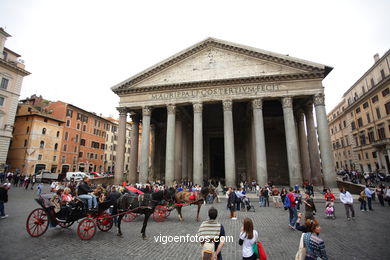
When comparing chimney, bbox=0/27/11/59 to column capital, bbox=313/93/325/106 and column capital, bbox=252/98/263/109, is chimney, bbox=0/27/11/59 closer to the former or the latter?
column capital, bbox=252/98/263/109

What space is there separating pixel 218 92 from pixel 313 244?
15.8 metres

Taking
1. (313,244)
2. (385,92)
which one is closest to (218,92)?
(313,244)

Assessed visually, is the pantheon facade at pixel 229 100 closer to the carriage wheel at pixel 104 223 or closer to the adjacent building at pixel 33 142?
the carriage wheel at pixel 104 223

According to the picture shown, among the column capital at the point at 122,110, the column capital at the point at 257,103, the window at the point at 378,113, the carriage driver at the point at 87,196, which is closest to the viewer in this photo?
the carriage driver at the point at 87,196

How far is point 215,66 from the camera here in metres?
18.4

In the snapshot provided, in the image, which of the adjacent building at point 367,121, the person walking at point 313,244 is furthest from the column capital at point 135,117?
the adjacent building at point 367,121

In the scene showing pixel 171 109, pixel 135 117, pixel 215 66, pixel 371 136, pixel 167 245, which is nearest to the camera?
pixel 167 245

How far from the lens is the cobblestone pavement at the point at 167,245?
4.37m

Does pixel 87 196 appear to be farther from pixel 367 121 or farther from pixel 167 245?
pixel 367 121

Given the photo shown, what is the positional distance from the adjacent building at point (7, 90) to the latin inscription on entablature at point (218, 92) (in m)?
18.9

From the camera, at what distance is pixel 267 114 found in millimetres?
24328

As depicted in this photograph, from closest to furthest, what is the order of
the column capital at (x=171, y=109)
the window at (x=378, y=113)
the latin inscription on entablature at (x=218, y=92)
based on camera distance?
the latin inscription on entablature at (x=218, y=92) < the column capital at (x=171, y=109) < the window at (x=378, y=113)

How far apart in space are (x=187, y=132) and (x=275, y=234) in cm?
1883

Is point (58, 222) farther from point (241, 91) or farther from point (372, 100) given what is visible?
point (372, 100)
